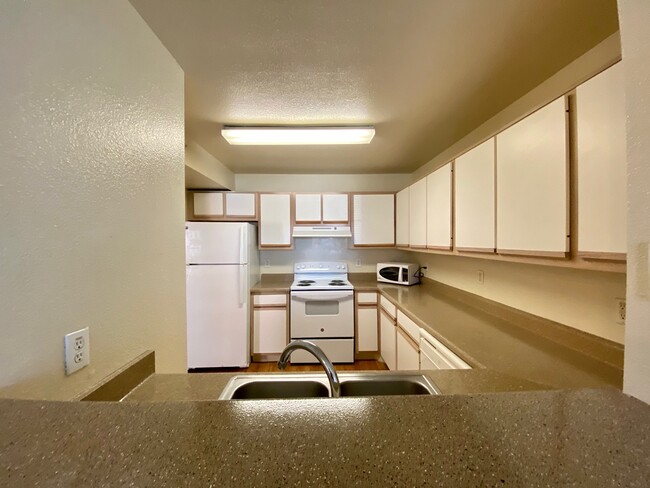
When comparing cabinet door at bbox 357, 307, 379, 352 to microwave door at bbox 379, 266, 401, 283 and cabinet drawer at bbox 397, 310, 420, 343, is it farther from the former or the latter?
cabinet drawer at bbox 397, 310, 420, 343

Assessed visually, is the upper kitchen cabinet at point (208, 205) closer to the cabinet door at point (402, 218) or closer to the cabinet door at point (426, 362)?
the cabinet door at point (402, 218)

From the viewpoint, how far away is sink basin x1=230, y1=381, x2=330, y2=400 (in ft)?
3.43

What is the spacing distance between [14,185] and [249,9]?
0.99m

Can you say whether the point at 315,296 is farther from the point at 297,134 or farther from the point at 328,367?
the point at 328,367

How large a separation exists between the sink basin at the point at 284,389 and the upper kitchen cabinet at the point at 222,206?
232 cm

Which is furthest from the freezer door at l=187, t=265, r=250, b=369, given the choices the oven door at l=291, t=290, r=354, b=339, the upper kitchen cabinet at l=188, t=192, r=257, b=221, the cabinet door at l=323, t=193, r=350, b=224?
the cabinet door at l=323, t=193, r=350, b=224

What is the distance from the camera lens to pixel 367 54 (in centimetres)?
121

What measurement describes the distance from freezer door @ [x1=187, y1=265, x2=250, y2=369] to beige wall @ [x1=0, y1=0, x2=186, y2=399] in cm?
154

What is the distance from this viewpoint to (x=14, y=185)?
571mm

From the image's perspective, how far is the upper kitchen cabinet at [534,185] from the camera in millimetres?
1037

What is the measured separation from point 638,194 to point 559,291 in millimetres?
1142

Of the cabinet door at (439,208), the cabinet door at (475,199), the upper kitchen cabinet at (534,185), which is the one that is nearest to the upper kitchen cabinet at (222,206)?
the cabinet door at (439,208)

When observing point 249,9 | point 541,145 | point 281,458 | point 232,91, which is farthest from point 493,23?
point 281,458

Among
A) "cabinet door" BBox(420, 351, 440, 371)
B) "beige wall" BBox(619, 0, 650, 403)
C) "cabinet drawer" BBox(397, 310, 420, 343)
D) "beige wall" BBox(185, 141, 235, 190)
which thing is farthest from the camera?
"beige wall" BBox(185, 141, 235, 190)
